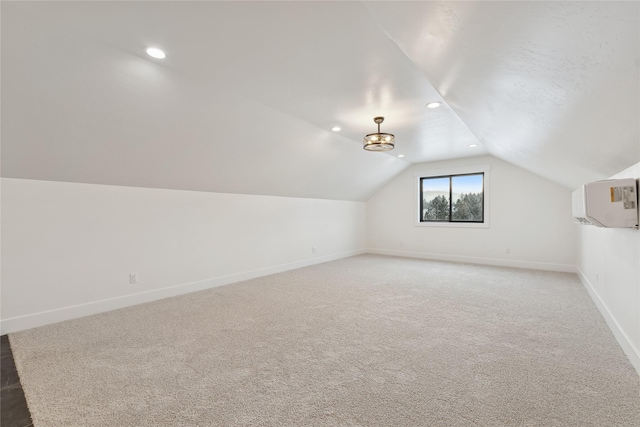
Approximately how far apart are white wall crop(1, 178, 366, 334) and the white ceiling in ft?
0.98

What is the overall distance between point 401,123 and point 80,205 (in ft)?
13.1

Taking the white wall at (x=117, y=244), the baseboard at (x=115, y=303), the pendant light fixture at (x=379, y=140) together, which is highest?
the pendant light fixture at (x=379, y=140)

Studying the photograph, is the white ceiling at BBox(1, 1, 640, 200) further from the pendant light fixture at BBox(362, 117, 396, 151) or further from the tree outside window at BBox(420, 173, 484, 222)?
the tree outside window at BBox(420, 173, 484, 222)

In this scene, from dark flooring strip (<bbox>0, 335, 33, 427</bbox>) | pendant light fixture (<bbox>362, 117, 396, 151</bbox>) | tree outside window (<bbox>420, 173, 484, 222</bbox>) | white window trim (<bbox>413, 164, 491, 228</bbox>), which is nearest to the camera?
dark flooring strip (<bbox>0, 335, 33, 427</bbox>)

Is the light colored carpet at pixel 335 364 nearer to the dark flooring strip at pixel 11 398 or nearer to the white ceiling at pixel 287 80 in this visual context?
the dark flooring strip at pixel 11 398

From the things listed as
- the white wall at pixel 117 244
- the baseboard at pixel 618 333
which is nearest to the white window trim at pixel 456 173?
the baseboard at pixel 618 333

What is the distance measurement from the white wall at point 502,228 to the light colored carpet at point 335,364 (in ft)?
6.93

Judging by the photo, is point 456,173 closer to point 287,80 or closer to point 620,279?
point 620,279

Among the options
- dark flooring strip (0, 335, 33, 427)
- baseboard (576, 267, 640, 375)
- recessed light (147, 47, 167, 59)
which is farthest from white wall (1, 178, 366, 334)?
baseboard (576, 267, 640, 375)

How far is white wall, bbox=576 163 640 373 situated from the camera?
7.09 ft

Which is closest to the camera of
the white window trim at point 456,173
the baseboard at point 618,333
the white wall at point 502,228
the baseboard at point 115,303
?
the baseboard at point 618,333

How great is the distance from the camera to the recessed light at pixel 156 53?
6.94ft

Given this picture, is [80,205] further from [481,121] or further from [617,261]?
[617,261]

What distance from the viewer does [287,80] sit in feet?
8.52
